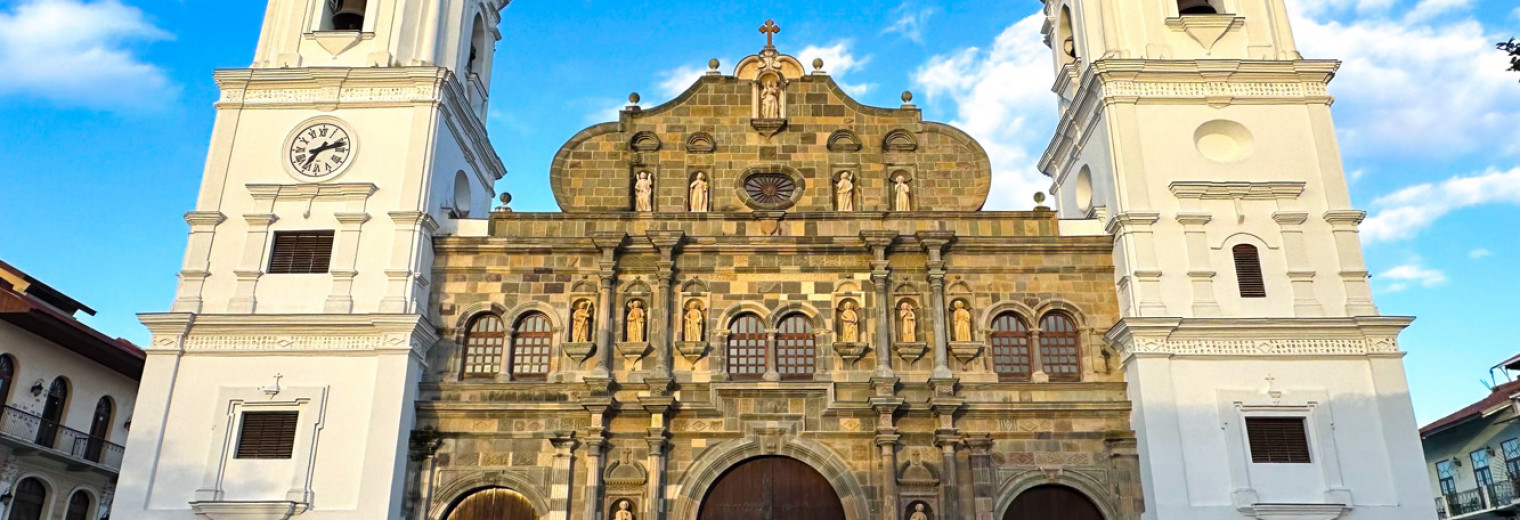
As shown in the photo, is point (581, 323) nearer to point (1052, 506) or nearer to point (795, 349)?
point (795, 349)

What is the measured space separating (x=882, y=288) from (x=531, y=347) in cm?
701

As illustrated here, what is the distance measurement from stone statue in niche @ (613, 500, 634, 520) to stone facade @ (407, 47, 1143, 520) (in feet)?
0.59

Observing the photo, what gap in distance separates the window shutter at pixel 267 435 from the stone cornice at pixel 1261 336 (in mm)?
15382

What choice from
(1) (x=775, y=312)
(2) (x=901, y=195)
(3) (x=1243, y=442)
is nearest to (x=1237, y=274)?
Answer: (3) (x=1243, y=442)

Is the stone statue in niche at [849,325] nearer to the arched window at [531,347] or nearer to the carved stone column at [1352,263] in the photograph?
the arched window at [531,347]

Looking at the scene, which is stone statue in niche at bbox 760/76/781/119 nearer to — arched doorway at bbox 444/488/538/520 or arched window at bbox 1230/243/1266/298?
arched doorway at bbox 444/488/538/520

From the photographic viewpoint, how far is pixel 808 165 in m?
24.3

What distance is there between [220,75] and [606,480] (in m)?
11.9

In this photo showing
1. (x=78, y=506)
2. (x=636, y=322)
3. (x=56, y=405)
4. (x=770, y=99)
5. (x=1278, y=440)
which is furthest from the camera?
(x=78, y=506)

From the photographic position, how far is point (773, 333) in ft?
73.3

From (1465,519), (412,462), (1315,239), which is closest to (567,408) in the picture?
(412,462)

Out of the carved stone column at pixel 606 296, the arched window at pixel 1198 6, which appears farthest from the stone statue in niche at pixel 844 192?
the arched window at pixel 1198 6

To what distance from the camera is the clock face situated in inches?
902

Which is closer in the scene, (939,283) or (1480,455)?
(939,283)
